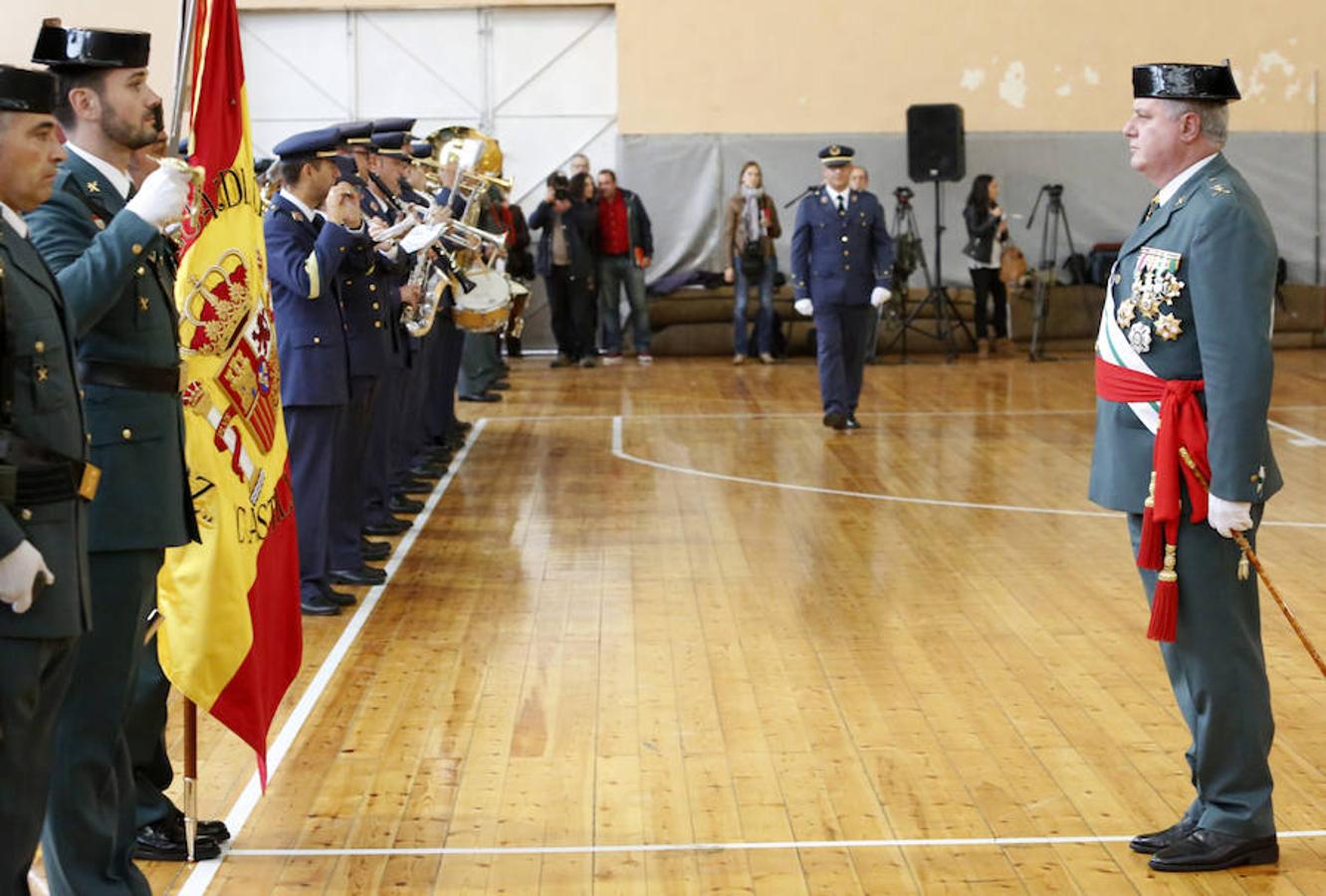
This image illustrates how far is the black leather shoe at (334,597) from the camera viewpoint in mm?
6844

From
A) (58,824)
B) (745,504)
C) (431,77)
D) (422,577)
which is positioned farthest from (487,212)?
(58,824)

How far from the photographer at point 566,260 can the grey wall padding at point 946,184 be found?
57.7 inches

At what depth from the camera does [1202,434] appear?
4023 mm

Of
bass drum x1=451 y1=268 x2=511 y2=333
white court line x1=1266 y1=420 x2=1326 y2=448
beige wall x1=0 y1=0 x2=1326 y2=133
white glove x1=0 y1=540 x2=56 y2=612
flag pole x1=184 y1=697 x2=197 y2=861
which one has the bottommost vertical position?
white court line x1=1266 y1=420 x2=1326 y2=448

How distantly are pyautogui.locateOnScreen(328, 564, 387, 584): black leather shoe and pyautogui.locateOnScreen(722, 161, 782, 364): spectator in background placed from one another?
9.54 m

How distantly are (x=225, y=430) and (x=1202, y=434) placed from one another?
2208 millimetres

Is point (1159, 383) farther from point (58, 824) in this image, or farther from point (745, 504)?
point (745, 504)

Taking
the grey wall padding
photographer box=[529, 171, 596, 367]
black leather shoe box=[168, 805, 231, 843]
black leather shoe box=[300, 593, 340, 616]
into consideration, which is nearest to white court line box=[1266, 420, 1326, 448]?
black leather shoe box=[300, 593, 340, 616]

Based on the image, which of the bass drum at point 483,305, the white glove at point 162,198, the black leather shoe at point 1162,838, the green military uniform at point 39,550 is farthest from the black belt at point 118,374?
the bass drum at point 483,305

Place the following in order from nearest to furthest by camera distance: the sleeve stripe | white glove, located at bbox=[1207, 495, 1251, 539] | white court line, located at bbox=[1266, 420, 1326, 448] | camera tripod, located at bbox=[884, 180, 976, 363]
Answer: white glove, located at bbox=[1207, 495, 1251, 539]
the sleeve stripe
white court line, located at bbox=[1266, 420, 1326, 448]
camera tripod, located at bbox=[884, 180, 976, 363]

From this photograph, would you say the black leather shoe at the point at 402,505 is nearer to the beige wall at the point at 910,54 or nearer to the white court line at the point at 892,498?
the white court line at the point at 892,498

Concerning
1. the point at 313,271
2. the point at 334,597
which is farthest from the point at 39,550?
the point at 334,597

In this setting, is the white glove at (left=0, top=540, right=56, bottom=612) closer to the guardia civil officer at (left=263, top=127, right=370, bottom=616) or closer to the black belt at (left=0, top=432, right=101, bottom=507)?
the black belt at (left=0, top=432, right=101, bottom=507)

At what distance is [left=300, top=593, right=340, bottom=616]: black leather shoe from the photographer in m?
6.76
